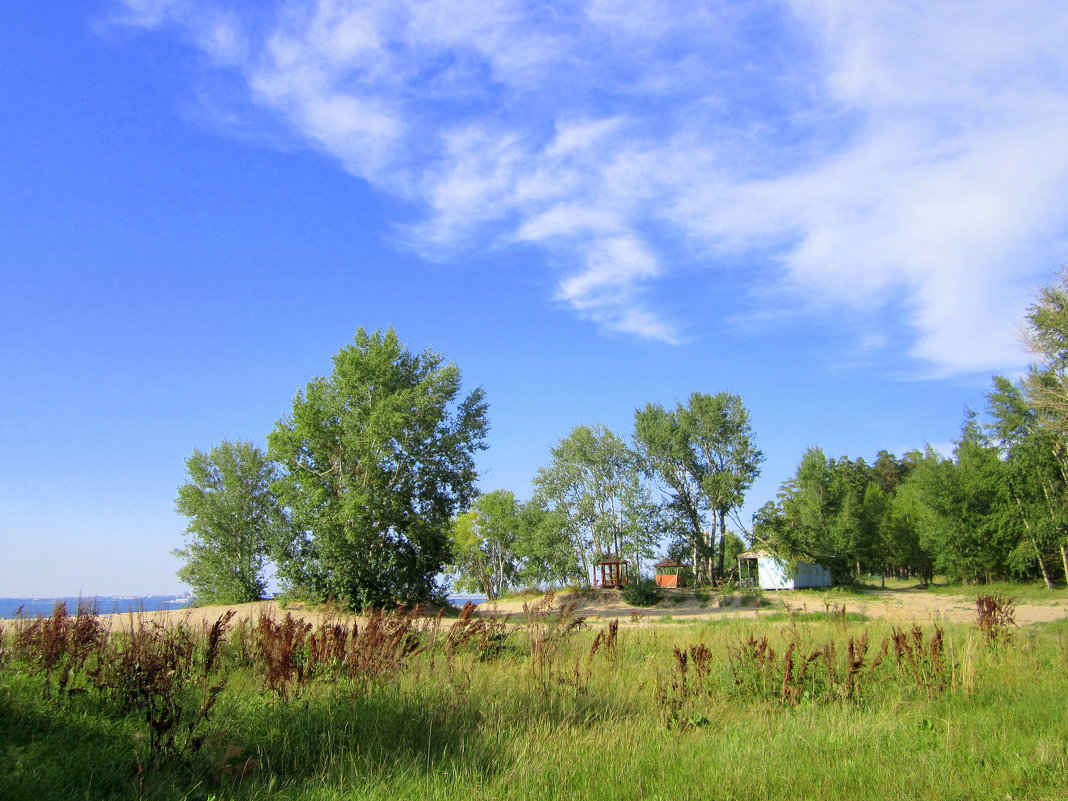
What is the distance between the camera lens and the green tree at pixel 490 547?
174 feet

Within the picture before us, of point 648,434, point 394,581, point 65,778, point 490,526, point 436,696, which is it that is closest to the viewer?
point 65,778

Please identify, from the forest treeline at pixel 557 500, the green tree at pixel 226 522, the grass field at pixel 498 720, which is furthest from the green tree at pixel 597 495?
the grass field at pixel 498 720

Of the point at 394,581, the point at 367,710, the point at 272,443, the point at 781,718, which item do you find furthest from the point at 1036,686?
the point at 272,443

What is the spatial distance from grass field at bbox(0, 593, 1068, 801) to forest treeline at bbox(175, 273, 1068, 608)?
15.8 meters

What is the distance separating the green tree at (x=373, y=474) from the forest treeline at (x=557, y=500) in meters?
0.07

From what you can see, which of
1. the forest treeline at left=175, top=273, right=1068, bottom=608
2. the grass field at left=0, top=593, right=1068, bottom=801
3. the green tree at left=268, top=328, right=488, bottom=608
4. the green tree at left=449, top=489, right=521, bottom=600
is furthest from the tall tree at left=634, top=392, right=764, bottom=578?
the grass field at left=0, top=593, right=1068, bottom=801

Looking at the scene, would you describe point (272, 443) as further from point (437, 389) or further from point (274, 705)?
point (274, 705)

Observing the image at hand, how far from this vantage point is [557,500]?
46.2m

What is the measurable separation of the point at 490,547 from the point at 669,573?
15.4 m

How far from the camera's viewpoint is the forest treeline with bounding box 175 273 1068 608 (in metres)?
23.8

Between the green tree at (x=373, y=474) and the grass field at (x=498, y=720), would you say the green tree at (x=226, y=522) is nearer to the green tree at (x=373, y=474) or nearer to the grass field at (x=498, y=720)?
the green tree at (x=373, y=474)

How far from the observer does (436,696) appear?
579 centimetres

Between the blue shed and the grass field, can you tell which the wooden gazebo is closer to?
the blue shed

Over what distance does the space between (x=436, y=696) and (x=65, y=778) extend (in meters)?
2.75
